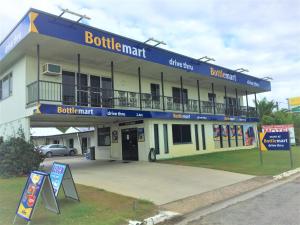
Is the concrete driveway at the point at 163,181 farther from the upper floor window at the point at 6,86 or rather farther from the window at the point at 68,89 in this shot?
the upper floor window at the point at 6,86

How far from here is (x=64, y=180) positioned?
833 cm

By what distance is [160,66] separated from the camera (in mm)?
20109

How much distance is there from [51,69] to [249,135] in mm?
20727

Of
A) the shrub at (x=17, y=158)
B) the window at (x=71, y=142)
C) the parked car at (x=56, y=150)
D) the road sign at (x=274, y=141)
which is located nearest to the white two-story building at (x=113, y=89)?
the shrub at (x=17, y=158)

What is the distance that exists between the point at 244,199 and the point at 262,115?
3444 cm

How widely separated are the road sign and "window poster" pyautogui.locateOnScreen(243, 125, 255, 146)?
42.4 feet

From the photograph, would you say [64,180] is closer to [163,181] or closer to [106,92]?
[163,181]

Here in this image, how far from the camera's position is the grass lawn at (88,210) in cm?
674

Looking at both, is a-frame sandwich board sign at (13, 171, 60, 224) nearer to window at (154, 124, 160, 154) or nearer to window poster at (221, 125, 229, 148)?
window at (154, 124, 160, 154)

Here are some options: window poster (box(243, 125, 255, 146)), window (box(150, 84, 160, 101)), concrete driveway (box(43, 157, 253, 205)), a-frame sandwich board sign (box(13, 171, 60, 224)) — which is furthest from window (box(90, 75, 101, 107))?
window poster (box(243, 125, 255, 146))

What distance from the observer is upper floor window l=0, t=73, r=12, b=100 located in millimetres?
18547

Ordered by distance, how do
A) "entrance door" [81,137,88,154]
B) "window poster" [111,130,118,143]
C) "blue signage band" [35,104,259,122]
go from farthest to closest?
"entrance door" [81,137,88,154]
"window poster" [111,130,118,143]
"blue signage band" [35,104,259,122]

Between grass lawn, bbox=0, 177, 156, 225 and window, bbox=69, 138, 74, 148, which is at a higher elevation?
window, bbox=69, 138, 74, 148

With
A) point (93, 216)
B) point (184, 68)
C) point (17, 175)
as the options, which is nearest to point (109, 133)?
point (184, 68)
